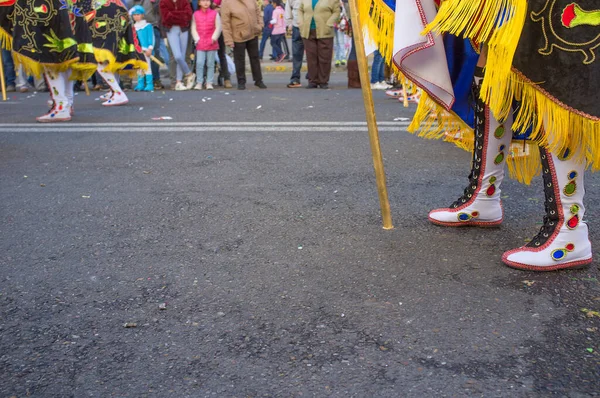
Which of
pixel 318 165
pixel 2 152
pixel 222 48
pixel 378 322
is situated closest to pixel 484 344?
pixel 378 322

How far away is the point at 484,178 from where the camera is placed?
298cm

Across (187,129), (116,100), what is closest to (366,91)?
(187,129)

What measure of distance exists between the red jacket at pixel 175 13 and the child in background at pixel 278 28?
6221 millimetres

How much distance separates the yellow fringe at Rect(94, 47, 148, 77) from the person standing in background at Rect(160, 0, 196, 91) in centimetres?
219

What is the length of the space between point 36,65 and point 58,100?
46cm

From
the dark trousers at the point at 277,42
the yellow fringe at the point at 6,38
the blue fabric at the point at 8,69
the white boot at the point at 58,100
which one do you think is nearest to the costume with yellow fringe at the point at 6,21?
the yellow fringe at the point at 6,38

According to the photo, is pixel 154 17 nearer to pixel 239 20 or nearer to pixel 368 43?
pixel 239 20

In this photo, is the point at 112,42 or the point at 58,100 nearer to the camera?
the point at 58,100

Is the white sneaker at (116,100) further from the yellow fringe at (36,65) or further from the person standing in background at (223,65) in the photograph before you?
the person standing in background at (223,65)

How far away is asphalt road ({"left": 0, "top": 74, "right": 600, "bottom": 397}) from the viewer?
5.97 feet

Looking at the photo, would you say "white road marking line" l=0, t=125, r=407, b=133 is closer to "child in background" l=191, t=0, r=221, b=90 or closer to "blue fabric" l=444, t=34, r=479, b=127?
"blue fabric" l=444, t=34, r=479, b=127

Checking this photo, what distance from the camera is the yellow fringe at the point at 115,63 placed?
331 inches

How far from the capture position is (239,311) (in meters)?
2.22

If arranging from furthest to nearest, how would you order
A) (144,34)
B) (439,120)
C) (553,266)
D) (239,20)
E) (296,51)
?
(296,51)
(144,34)
(239,20)
(439,120)
(553,266)
